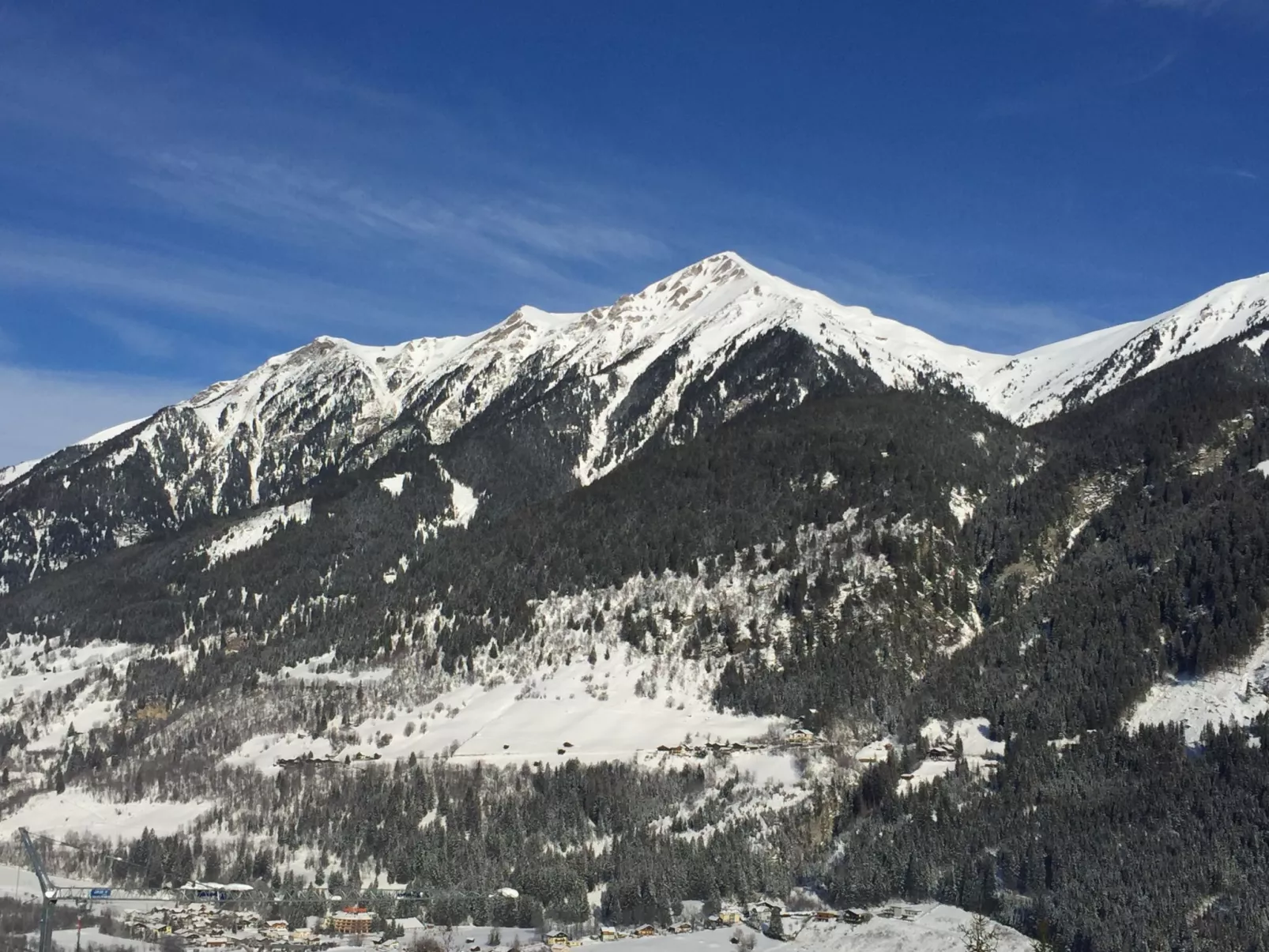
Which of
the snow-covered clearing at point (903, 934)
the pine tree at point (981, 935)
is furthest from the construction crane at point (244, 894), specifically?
the pine tree at point (981, 935)

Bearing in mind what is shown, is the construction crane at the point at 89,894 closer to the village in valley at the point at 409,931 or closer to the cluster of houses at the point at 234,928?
the cluster of houses at the point at 234,928

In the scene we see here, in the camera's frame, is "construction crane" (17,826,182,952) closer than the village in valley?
No

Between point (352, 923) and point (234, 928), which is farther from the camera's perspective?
point (234, 928)

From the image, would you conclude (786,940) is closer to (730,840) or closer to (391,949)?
(730,840)

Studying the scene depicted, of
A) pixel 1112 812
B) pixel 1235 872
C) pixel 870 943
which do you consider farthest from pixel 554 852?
pixel 1235 872

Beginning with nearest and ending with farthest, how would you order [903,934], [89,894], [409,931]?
[903,934] < [409,931] < [89,894]

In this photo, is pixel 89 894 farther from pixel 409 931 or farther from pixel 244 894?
pixel 409 931

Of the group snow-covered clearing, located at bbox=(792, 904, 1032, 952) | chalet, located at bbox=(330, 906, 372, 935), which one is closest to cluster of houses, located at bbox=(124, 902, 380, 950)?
chalet, located at bbox=(330, 906, 372, 935)

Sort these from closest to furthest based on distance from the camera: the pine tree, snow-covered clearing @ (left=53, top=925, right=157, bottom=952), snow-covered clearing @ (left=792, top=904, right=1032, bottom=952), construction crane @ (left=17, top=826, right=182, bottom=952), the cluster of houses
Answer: the pine tree < snow-covered clearing @ (left=792, top=904, right=1032, bottom=952) < snow-covered clearing @ (left=53, top=925, right=157, bottom=952) < the cluster of houses < construction crane @ (left=17, top=826, right=182, bottom=952)

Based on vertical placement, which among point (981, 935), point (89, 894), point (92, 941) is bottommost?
point (92, 941)

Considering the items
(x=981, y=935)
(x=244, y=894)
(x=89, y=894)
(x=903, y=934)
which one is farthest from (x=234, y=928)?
(x=981, y=935)

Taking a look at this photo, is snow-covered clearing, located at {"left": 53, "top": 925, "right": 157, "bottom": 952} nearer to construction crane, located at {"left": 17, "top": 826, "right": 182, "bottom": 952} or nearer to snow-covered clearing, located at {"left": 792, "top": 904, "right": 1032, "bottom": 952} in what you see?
construction crane, located at {"left": 17, "top": 826, "right": 182, "bottom": 952}

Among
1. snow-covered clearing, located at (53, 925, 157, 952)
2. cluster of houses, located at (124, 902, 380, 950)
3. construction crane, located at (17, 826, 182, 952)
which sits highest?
construction crane, located at (17, 826, 182, 952)

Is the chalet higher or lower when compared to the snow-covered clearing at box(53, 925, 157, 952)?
higher
